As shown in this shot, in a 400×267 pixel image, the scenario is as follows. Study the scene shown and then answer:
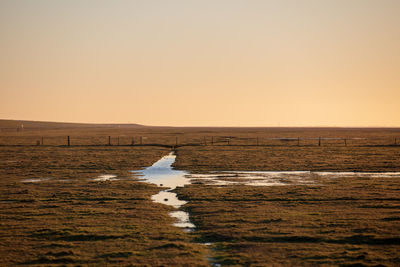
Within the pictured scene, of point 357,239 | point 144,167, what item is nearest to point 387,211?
point 357,239

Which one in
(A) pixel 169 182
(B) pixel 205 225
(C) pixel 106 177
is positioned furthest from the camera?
(C) pixel 106 177

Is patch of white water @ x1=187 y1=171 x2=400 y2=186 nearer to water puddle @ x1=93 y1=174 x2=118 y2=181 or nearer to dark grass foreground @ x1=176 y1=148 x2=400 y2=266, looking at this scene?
dark grass foreground @ x1=176 y1=148 x2=400 y2=266

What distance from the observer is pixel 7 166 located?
42281 millimetres

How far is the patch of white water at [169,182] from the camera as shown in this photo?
59.8 ft

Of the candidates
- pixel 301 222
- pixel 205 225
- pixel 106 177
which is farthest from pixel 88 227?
pixel 106 177

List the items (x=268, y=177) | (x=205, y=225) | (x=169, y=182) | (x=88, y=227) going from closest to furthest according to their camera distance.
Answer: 1. (x=88, y=227)
2. (x=205, y=225)
3. (x=169, y=182)
4. (x=268, y=177)

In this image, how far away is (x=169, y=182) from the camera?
103ft

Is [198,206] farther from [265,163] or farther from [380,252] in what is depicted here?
[265,163]

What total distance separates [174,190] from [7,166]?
81.2ft

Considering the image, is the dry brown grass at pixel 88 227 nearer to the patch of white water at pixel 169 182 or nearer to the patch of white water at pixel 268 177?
the patch of white water at pixel 169 182

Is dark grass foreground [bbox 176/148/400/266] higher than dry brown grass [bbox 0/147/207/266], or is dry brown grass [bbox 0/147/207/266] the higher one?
dark grass foreground [bbox 176/148/400/266]

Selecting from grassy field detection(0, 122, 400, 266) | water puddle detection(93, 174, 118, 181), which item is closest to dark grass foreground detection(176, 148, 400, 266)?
grassy field detection(0, 122, 400, 266)

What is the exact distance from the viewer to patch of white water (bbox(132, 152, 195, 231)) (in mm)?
18231

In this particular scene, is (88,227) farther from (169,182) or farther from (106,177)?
(106,177)
